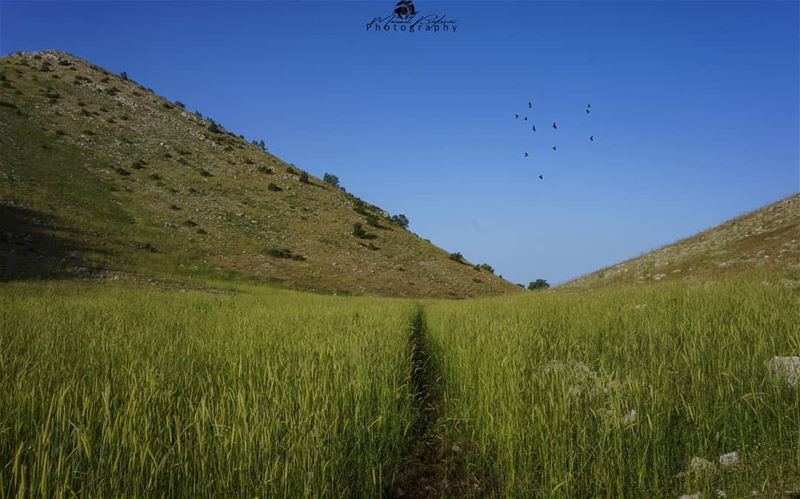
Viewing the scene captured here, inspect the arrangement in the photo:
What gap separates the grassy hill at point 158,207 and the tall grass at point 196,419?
15778 millimetres

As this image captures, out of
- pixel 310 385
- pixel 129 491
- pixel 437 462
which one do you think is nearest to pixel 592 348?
pixel 437 462

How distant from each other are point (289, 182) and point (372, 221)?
35.7 ft

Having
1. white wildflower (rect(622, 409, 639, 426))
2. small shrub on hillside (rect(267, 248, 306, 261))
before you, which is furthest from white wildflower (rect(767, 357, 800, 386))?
small shrub on hillside (rect(267, 248, 306, 261))

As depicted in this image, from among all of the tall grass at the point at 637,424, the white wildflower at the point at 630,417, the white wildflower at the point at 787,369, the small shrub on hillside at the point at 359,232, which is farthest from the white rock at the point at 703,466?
the small shrub on hillside at the point at 359,232

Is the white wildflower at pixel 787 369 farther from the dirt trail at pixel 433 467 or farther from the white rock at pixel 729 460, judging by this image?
the dirt trail at pixel 433 467

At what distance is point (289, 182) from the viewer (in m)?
50.1

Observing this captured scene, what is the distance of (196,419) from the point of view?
8.86 ft

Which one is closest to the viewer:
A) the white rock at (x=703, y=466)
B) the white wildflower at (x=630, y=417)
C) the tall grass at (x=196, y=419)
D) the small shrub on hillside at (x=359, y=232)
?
the tall grass at (x=196, y=419)

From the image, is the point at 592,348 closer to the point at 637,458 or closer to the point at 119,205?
the point at 637,458

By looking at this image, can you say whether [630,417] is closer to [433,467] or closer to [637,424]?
[637,424]

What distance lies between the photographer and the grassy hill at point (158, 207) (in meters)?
25.3

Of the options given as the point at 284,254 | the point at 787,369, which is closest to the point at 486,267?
the point at 284,254

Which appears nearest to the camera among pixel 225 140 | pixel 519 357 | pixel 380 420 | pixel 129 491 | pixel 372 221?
pixel 129 491

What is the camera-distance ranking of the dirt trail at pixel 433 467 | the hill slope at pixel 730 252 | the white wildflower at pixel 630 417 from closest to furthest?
the white wildflower at pixel 630 417 < the dirt trail at pixel 433 467 < the hill slope at pixel 730 252
